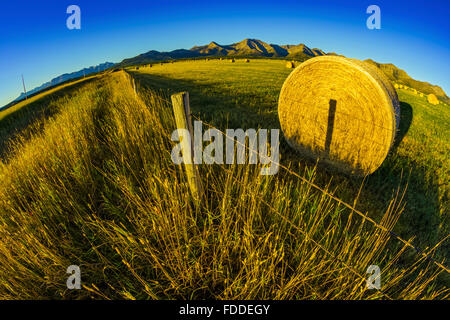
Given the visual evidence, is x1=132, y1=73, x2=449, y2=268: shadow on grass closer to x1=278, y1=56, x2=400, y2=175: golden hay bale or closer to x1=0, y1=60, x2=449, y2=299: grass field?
x1=0, y1=60, x2=449, y2=299: grass field

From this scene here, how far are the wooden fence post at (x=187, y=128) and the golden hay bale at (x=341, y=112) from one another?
3.37m

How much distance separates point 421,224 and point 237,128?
14.1ft

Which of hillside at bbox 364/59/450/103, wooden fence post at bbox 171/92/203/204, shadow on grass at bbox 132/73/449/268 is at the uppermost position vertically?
hillside at bbox 364/59/450/103

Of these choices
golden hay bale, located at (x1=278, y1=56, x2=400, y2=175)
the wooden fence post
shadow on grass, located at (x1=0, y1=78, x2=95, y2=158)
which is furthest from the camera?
shadow on grass, located at (x1=0, y1=78, x2=95, y2=158)

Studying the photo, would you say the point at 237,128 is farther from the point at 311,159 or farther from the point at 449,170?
the point at 449,170

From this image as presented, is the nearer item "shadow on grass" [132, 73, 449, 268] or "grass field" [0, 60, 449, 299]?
"grass field" [0, 60, 449, 299]

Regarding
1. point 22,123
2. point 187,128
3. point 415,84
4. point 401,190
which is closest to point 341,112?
point 401,190

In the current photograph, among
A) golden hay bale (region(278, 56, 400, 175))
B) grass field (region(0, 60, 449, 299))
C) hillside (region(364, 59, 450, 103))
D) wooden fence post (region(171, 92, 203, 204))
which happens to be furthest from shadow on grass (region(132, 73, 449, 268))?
hillside (region(364, 59, 450, 103))

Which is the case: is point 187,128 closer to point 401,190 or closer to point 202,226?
point 202,226

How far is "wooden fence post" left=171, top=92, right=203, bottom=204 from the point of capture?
7.35 feet

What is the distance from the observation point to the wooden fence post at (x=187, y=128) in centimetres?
224

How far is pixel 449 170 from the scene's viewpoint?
190 inches

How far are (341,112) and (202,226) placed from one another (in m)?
3.82

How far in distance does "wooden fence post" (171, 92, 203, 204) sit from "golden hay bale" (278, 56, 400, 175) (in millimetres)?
3367
